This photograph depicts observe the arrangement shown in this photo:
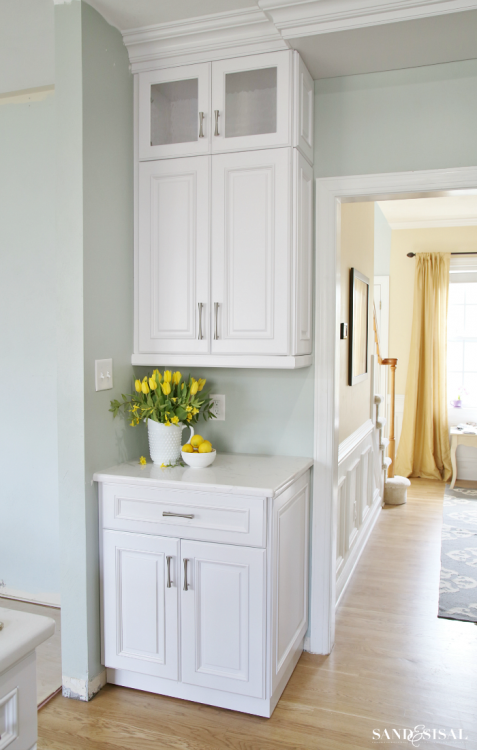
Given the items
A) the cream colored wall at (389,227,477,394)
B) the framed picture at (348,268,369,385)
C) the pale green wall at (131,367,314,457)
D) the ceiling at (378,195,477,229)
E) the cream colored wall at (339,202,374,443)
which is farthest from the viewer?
the cream colored wall at (389,227,477,394)

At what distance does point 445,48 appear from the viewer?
225 cm

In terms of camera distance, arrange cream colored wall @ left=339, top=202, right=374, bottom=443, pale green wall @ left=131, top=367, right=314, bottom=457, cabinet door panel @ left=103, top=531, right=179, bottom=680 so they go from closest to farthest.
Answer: cabinet door panel @ left=103, top=531, right=179, bottom=680 → pale green wall @ left=131, top=367, right=314, bottom=457 → cream colored wall @ left=339, top=202, right=374, bottom=443

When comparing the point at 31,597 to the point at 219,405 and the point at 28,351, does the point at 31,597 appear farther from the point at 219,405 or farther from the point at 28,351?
the point at 219,405

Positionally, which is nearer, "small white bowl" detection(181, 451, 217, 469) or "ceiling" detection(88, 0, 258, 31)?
"ceiling" detection(88, 0, 258, 31)

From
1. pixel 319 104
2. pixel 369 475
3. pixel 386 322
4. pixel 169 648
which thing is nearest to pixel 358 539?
pixel 369 475

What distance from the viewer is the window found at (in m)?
6.18

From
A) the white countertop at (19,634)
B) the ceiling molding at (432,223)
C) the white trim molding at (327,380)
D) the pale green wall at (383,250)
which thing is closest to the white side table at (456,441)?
the pale green wall at (383,250)

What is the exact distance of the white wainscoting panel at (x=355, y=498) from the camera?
3271 millimetres

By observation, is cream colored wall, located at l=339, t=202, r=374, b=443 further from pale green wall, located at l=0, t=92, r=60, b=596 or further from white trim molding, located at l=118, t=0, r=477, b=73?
pale green wall, located at l=0, t=92, r=60, b=596

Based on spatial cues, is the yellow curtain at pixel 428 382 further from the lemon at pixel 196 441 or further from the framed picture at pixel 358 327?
the lemon at pixel 196 441

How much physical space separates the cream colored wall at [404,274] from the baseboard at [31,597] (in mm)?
4370

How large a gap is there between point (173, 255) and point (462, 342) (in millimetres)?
4575

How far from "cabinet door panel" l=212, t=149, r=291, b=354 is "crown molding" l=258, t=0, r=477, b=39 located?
435 millimetres

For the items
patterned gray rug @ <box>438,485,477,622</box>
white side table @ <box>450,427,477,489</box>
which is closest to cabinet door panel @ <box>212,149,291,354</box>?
patterned gray rug @ <box>438,485,477,622</box>
